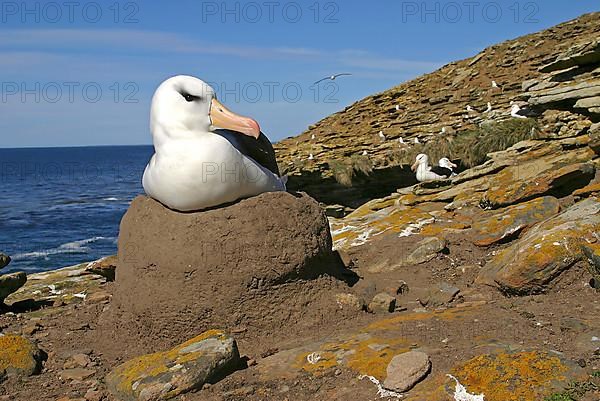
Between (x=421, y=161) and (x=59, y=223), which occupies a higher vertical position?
(x=421, y=161)

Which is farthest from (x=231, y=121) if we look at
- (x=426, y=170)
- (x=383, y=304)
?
(x=426, y=170)

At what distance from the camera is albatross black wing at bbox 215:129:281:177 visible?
285 inches

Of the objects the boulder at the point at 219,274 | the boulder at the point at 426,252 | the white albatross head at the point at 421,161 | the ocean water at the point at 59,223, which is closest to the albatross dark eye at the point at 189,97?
the boulder at the point at 219,274

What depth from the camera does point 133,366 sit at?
5727 millimetres

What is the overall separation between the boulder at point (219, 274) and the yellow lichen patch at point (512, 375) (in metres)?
2.40

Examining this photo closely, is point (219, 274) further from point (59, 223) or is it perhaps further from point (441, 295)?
point (59, 223)

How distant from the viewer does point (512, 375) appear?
461 cm

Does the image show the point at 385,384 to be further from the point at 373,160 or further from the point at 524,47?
the point at 524,47

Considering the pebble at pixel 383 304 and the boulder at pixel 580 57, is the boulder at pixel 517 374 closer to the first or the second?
the pebble at pixel 383 304

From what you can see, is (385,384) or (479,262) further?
(479,262)

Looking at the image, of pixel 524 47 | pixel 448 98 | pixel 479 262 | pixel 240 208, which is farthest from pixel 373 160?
pixel 240 208

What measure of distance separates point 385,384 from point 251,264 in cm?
230

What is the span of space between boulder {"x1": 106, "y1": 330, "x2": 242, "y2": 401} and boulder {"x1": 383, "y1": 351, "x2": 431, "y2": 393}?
1.57 meters

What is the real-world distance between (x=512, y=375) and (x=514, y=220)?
4.49m
